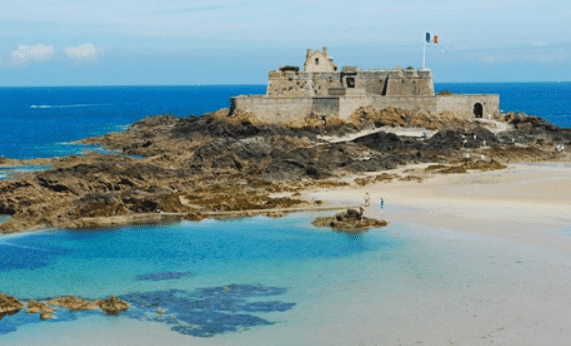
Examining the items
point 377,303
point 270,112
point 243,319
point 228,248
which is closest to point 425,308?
point 377,303

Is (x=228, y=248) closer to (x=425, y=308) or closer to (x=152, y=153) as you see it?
(x=425, y=308)

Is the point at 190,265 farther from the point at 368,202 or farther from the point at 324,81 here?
the point at 324,81

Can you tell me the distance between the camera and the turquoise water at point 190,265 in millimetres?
17297

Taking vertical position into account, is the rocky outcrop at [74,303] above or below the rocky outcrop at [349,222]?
below

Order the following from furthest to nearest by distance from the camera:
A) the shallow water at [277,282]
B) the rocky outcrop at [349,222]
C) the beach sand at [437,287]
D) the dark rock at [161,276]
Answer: the rocky outcrop at [349,222] → the dark rock at [161,276] → the shallow water at [277,282] → the beach sand at [437,287]

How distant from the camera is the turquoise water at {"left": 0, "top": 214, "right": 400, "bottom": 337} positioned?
17297 mm

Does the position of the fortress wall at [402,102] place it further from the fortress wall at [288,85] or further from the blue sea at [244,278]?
Answer: the blue sea at [244,278]

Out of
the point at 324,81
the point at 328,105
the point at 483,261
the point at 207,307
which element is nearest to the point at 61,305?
the point at 207,307

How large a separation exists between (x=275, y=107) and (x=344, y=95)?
3.93m

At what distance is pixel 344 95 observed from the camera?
49.8 metres

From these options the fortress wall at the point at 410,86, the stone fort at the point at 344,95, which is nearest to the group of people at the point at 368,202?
the stone fort at the point at 344,95

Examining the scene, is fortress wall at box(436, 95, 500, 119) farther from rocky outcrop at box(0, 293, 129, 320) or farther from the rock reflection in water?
rocky outcrop at box(0, 293, 129, 320)

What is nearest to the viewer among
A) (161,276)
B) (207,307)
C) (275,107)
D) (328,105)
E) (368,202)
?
(207,307)

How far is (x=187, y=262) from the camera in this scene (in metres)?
21.3
